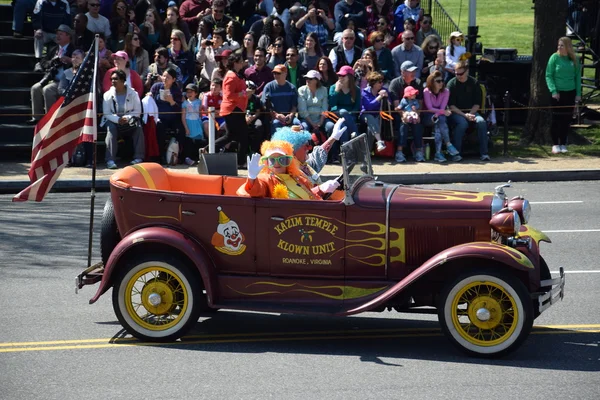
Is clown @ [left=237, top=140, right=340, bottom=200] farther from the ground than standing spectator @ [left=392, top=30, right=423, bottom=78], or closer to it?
closer to it

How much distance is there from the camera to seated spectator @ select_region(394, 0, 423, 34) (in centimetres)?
2083

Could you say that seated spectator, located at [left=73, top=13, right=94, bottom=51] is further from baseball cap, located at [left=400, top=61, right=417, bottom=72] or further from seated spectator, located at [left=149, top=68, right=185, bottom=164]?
baseball cap, located at [left=400, top=61, right=417, bottom=72]

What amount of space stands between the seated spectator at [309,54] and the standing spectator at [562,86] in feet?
13.7

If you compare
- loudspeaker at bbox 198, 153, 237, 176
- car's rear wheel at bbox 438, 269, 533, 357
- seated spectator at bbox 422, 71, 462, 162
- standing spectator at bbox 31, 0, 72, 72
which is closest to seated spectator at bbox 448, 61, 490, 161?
seated spectator at bbox 422, 71, 462, 162

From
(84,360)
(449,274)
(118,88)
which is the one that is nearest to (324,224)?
(449,274)

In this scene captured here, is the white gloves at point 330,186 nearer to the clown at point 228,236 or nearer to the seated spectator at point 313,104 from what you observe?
the clown at point 228,236

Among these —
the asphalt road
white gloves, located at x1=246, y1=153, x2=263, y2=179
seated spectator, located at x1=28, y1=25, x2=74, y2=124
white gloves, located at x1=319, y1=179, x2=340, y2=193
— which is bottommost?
the asphalt road

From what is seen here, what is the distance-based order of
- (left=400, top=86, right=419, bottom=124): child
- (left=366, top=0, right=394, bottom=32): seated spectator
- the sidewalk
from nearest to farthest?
the sidewalk < (left=400, top=86, right=419, bottom=124): child < (left=366, top=0, right=394, bottom=32): seated spectator

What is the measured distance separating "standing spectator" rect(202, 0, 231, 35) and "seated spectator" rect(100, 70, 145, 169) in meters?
2.94

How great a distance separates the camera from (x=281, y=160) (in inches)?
337

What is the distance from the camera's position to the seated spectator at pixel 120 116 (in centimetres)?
1683

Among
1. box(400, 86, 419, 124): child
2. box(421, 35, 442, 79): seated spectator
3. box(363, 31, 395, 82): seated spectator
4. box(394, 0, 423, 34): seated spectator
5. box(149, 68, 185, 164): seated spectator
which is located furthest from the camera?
box(394, 0, 423, 34): seated spectator

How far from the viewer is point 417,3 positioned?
21031 millimetres

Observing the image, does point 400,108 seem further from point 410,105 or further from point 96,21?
point 96,21
